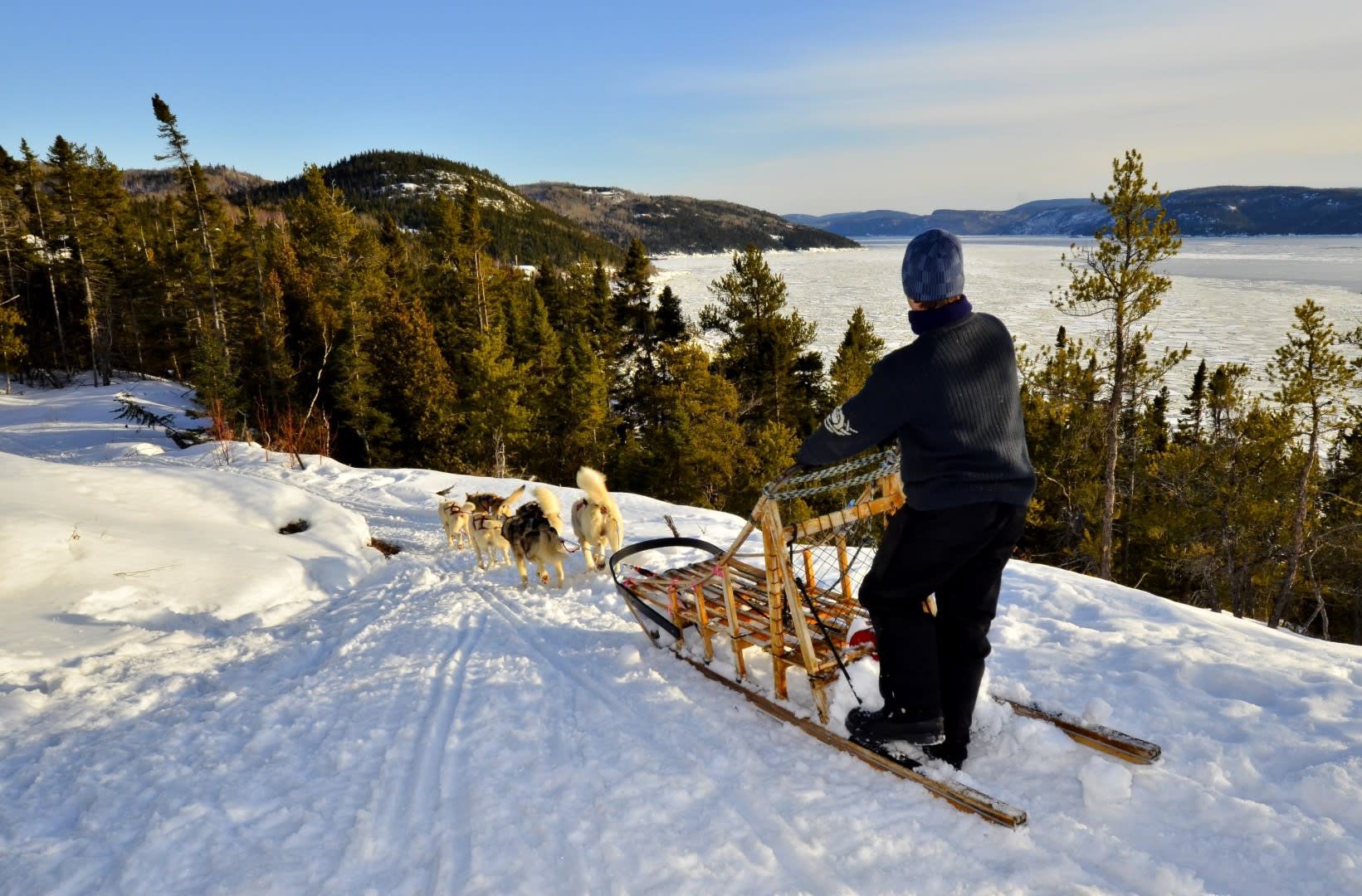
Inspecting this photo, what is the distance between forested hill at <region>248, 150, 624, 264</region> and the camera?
109500 mm

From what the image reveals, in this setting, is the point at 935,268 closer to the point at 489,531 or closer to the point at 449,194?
the point at 489,531

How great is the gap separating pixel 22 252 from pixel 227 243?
13.3 m

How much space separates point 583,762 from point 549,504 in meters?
4.57

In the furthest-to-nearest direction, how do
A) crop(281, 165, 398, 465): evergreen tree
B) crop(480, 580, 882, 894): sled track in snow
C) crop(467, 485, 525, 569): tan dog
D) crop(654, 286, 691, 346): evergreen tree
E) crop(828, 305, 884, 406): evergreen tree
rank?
1. crop(654, 286, 691, 346): evergreen tree
2. crop(281, 165, 398, 465): evergreen tree
3. crop(828, 305, 884, 406): evergreen tree
4. crop(467, 485, 525, 569): tan dog
5. crop(480, 580, 882, 894): sled track in snow

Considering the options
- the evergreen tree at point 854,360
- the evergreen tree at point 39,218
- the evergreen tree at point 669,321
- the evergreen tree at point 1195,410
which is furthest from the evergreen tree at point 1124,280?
the evergreen tree at point 39,218

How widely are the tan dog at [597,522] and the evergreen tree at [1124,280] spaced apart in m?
12.5

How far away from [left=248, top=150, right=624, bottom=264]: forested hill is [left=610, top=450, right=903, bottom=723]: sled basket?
7889 cm

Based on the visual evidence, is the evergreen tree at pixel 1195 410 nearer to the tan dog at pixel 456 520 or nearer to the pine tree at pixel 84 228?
the tan dog at pixel 456 520

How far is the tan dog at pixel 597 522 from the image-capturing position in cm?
789

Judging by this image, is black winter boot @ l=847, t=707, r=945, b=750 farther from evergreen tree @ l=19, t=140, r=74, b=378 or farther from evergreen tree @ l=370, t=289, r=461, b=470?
evergreen tree @ l=19, t=140, r=74, b=378

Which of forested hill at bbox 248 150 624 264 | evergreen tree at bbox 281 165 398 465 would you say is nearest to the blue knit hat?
evergreen tree at bbox 281 165 398 465

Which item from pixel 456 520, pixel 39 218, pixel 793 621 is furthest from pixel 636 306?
pixel 39 218

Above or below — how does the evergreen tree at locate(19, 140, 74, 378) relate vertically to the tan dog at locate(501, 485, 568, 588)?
above

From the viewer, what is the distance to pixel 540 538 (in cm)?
775
